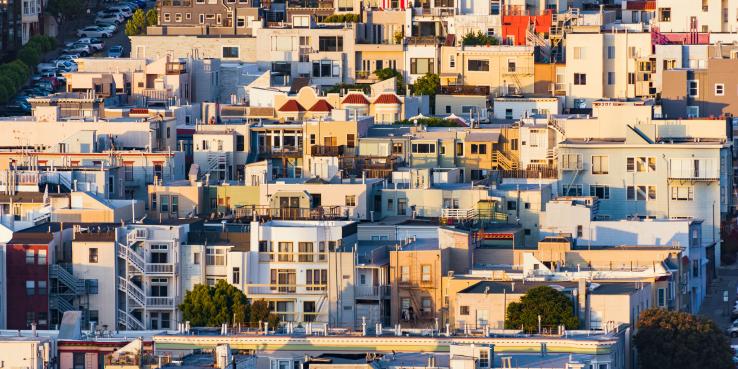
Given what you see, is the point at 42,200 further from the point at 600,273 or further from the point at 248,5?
the point at 248,5

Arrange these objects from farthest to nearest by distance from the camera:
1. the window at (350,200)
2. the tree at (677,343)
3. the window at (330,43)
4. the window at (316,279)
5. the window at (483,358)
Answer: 1. the window at (330,43)
2. the window at (350,200)
3. the window at (316,279)
4. the tree at (677,343)
5. the window at (483,358)

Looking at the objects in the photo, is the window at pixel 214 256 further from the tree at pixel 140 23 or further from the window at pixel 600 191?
the tree at pixel 140 23

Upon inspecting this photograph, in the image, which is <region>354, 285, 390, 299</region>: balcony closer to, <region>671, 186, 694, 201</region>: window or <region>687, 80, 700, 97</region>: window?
<region>671, 186, 694, 201</region>: window

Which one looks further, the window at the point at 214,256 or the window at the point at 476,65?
the window at the point at 476,65

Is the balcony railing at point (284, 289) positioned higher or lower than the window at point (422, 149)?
lower

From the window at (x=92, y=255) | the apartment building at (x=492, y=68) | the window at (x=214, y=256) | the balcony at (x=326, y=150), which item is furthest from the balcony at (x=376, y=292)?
the apartment building at (x=492, y=68)

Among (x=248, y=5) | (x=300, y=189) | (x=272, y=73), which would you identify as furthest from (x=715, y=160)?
(x=248, y=5)
